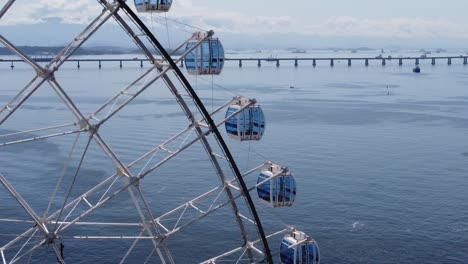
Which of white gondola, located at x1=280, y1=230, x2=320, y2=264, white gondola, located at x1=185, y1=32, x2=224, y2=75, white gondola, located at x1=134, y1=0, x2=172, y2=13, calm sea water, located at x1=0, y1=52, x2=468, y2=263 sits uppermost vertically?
white gondola, located at x1=134, y1=0, x2=172, y2=13

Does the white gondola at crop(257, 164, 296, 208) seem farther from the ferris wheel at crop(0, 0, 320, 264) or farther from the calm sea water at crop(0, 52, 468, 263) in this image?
the calm sea water at crop(0, 52, 468, 263)

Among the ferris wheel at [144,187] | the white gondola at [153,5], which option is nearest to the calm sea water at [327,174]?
the ferris wheel at [144,187]

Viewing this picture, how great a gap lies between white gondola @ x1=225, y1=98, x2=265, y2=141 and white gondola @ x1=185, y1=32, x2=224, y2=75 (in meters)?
1.75

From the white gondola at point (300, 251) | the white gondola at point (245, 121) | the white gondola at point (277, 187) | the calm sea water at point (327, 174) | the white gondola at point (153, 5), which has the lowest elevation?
the calm sea water at point (327, 174)

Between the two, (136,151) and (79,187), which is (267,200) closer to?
(79,187)

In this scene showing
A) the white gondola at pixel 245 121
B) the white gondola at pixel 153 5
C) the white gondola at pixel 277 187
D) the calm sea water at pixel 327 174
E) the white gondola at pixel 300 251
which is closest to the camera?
the white gondola at pixel 153 5

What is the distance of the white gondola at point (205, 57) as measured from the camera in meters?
24.6

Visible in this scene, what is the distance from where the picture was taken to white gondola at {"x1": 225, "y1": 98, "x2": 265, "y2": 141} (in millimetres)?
25281

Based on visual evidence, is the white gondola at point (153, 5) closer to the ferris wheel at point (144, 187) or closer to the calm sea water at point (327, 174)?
the ferris wheel at point (144, 187)

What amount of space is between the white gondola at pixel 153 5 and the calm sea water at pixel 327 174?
4748mm

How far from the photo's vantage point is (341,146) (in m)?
91.1

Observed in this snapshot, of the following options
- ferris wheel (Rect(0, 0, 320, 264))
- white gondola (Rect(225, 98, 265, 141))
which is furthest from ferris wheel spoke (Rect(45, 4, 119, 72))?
white gondola (Rect(225, 98, 265, 141))

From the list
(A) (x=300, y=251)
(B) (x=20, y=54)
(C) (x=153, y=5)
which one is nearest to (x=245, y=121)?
(A) (x=300, y=251)

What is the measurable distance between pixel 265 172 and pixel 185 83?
233 inches
